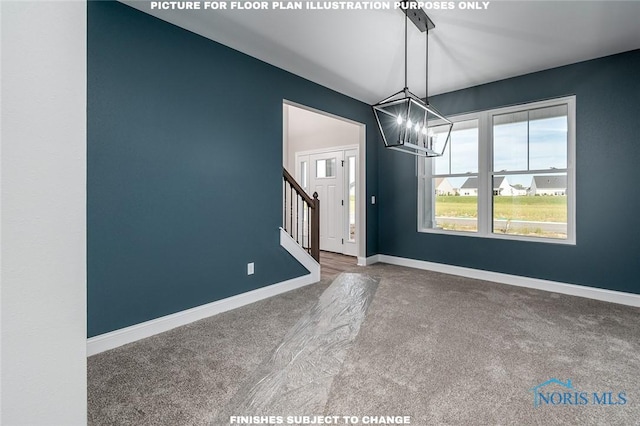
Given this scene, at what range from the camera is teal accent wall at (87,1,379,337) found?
2.37 meters

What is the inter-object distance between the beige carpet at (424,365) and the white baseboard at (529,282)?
8.5 inches

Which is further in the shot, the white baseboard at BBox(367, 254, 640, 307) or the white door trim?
the white door trim

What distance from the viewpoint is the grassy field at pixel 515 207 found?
3.87 m

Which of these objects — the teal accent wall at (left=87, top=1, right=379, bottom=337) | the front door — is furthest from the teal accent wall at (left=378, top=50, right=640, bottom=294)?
the teal accent wall at (left=87, top=1, right=379, bottom=337)

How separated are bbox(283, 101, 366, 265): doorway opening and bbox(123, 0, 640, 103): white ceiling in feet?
6.60

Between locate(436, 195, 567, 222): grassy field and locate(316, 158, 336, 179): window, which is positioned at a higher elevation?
locate(316, 158, 336, 179): window

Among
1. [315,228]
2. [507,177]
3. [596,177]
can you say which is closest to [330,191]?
[315,228]

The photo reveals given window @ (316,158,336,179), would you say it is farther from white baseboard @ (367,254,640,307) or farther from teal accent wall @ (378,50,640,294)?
teal accent wall @ (378,50,640,294)

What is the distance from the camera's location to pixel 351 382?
6.31 feet

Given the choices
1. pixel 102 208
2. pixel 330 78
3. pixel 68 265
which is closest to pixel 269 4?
pixel 330 78

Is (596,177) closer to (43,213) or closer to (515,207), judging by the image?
(515,207)

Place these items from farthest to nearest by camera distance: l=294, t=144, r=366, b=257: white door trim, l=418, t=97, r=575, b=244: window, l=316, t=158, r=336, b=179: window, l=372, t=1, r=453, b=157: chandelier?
l=316, t=158, r=336, b=179: window, l=294, t=144, r=366, b=257: white door trim, l=418, t=97, r=575, b=244: window, l=372, t=1, r=453, b=157: chandelier

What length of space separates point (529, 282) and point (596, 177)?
4.58 feet

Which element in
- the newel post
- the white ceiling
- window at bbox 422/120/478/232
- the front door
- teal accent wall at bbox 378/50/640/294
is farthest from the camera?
the front door
